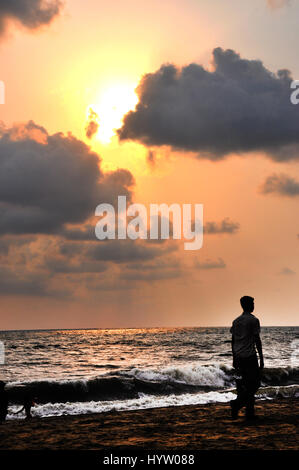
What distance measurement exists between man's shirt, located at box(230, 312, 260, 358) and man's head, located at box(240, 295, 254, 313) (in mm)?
208

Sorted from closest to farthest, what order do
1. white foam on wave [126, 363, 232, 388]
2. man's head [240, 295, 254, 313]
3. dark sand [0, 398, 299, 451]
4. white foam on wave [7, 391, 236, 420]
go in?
dark sand [0, 398, 299, 451] < man's head [240, 295, 254, 313] < white foam on wave [7, 391, 236, 420] < white foam on wave [126, 363, 232, 388]

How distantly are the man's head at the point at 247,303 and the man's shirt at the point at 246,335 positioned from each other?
208 millimetres

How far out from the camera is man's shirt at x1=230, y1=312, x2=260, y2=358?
8805mm

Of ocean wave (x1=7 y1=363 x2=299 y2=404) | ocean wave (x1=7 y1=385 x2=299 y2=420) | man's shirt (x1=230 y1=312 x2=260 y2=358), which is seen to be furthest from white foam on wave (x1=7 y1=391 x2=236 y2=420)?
man's shirt (x1=230 y1=312 x2=260 y2=358)

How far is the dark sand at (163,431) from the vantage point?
7.48 meters

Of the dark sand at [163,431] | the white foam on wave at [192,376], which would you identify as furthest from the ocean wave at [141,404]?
the white foam on wave at [192,376]

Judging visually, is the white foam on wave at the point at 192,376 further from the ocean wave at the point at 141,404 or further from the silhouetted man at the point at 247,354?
the silhouetted man at the point at 247,354

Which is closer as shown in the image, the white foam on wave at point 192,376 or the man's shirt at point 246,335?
the man's shirt at point 246,335

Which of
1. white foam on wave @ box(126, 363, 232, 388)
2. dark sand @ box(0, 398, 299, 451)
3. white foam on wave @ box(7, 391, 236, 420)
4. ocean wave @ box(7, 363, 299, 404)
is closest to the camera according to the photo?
dark sand @ box(0, 398, 299, 451)

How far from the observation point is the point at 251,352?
883 centimetres

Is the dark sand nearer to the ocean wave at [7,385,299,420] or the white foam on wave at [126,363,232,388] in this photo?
the ocean wave at [7,385,299,420]

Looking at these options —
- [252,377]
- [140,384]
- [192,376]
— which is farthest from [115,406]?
[192,376]

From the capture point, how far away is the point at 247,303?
9.09m
